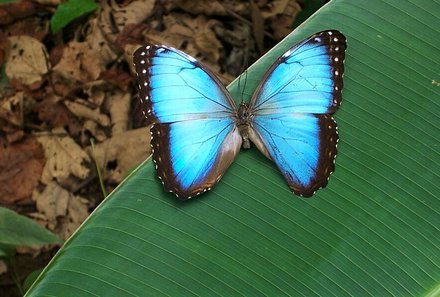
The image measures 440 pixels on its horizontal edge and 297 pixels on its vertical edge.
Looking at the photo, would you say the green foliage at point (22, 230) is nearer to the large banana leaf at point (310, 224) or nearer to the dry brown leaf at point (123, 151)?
the large banana leaf at point (310, 224)

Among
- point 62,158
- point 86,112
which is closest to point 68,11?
point 86,112

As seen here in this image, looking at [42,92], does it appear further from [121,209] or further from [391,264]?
[391,264]

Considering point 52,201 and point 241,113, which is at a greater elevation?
point 241,113

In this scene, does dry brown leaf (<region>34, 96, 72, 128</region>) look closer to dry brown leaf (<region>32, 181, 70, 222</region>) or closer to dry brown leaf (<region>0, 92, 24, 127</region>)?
dry brown leaf (<region>0, 92, 24, 127</region>)

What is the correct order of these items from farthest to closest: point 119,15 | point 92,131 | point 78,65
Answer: point 119,15 → point 78,65 → point 92,131

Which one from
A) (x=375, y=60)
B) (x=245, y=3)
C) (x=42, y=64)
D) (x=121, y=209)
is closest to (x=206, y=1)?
(x=245, y=3)

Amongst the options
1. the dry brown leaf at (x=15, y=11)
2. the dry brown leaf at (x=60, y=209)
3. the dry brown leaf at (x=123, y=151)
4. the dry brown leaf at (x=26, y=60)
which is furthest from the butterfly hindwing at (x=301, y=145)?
the dry brown leaf at (x=15, y=11)

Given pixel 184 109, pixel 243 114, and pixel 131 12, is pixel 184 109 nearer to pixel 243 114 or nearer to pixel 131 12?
pixel 243 114
